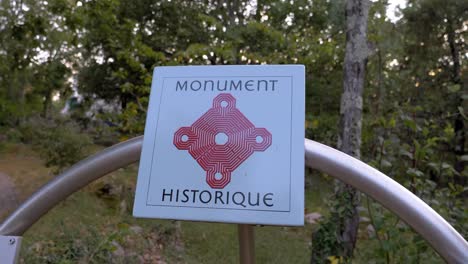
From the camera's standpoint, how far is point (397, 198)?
1080 mm

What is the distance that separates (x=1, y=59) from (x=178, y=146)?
245 inches

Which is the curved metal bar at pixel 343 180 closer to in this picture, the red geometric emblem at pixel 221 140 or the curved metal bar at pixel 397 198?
the curved metal bar at pixel 397 198

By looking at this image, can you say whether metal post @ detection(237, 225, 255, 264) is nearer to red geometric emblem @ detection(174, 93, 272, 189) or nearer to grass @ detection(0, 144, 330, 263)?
red geometric emblem @ detection(174, 93, 272, 189)

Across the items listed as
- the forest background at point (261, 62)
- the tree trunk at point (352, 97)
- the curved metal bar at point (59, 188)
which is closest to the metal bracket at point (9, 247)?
the curved metal bar at point (59, 188)

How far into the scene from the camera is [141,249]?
3.77m

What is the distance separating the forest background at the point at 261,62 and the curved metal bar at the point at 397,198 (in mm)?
1006

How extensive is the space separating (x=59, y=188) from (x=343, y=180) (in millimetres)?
794

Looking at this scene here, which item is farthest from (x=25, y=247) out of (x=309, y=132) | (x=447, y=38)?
(x=447, y=38)

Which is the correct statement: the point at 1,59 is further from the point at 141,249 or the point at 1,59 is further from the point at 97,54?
A: the point at 141,249

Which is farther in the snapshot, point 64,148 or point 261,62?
point 64,148

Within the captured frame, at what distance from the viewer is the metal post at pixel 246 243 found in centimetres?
124

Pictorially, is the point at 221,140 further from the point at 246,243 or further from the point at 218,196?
the point at 246,243

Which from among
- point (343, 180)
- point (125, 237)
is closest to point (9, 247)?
point (343, 180)

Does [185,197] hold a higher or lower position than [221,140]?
lower
